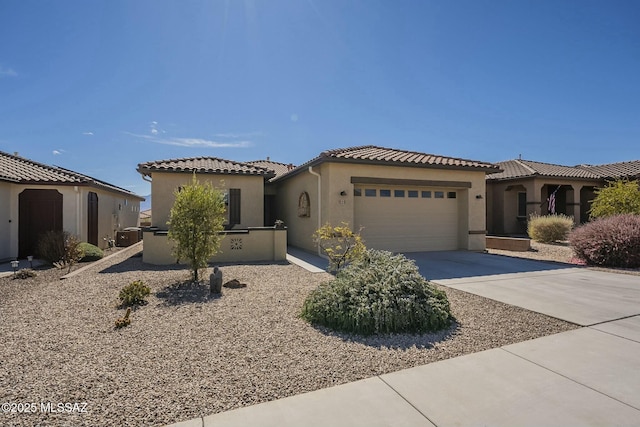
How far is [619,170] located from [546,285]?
21515 millimetres

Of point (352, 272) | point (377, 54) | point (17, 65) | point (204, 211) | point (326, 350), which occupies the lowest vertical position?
point (326, 350)

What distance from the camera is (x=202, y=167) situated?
13977 millimetres

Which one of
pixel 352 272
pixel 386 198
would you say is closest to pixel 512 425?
pixel 352 272

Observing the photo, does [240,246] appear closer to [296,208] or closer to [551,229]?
[296,208]

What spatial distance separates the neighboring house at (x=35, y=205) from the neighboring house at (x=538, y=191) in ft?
79.0

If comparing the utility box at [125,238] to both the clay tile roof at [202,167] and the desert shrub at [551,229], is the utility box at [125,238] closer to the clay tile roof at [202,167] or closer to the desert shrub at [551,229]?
the clay tile roof at [202,167]

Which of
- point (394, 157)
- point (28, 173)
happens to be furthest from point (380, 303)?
point (28, 173)

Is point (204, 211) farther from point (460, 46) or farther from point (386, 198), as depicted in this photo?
point (460, 46)

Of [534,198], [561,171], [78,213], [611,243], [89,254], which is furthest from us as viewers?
[561,171]

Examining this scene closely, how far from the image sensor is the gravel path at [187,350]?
117 inches

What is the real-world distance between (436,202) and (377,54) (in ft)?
22.2

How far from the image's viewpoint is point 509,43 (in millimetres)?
11375

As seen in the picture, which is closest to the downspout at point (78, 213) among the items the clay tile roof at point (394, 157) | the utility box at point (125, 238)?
the utility box at point (125, 238)

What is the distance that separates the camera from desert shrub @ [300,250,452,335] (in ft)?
15.6
